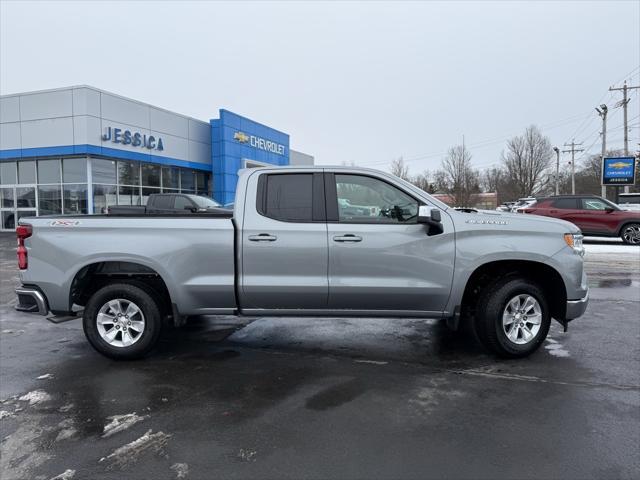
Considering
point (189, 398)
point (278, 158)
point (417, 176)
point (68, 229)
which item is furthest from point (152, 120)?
point (417, 176)

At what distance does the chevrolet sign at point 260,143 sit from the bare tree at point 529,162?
42.0 meters

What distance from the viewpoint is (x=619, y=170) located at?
2747 centimetres

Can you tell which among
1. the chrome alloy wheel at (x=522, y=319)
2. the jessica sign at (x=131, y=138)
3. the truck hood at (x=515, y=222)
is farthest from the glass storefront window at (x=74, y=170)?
the chrome alloy wheel at (x=522, y=319)

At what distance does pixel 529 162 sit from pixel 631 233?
175ft

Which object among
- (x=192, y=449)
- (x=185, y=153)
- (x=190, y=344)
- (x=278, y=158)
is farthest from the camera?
(x=278, y=158)

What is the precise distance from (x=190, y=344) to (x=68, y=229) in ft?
6.20

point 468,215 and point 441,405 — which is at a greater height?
point 468,215

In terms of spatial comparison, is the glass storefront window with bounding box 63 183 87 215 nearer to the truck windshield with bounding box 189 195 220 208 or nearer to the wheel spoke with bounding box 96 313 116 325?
the truck windshield with bounding box 189 195 220 208

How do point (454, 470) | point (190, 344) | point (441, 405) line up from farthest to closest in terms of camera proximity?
point (190, 344)
point (441, 405)
point (454, 470)

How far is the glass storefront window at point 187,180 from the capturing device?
1109 inches

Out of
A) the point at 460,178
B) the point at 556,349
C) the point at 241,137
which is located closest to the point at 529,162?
the point at 460,178

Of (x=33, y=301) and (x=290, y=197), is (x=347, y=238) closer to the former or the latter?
(x=290, y=197)

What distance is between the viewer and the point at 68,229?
509 cm

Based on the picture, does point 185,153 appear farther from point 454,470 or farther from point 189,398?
point 454,470
